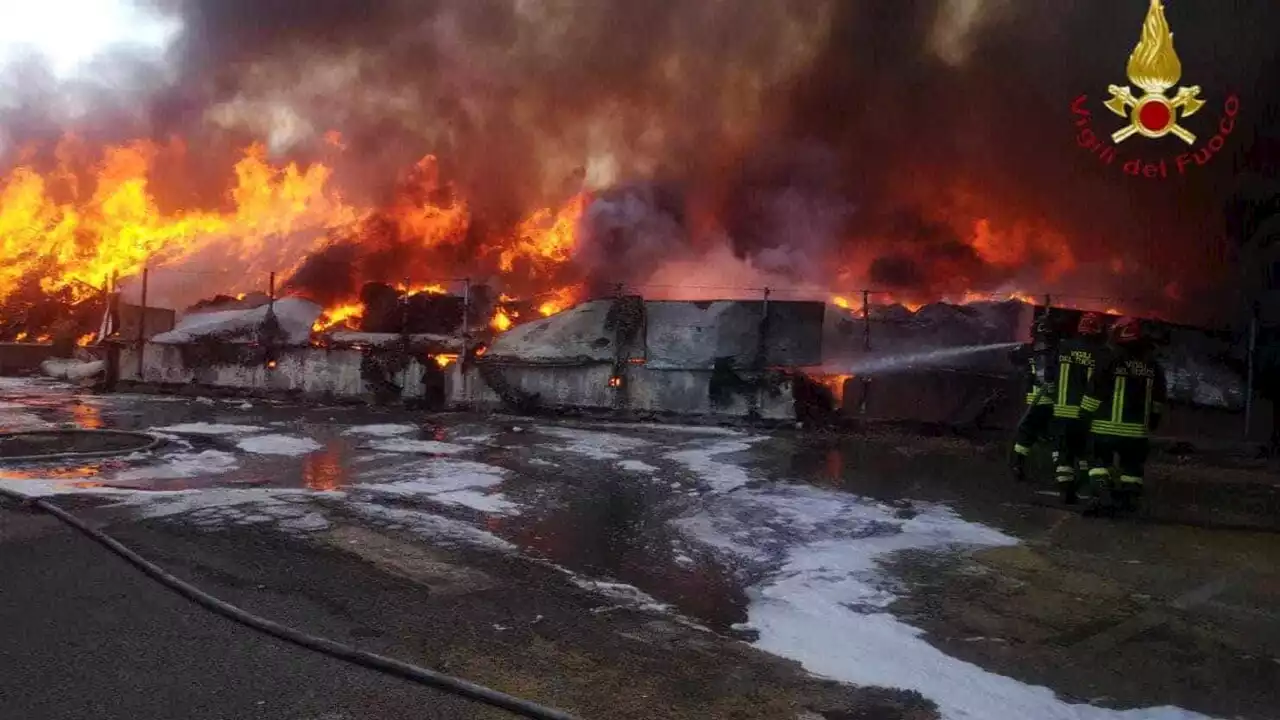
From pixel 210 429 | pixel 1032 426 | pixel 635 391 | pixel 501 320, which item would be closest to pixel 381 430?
pixel 210 429

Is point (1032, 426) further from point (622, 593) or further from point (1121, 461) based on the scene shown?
point (622, 593)

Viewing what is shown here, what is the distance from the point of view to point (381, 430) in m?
10.3

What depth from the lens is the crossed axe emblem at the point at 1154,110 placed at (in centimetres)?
1803

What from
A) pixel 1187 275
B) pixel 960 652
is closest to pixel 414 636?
pixel 960 652

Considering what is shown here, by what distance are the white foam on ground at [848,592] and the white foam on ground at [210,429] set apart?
6.12 m

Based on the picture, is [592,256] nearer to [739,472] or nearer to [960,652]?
[739,472]

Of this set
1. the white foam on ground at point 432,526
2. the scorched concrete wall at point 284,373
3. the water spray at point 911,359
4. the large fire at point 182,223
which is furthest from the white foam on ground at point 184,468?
the large fire at point 182,223

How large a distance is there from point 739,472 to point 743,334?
397 cm

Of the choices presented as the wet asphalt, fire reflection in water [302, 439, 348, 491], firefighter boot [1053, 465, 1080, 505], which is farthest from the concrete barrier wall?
firefighter boot [1053, 465, 1080, 505]

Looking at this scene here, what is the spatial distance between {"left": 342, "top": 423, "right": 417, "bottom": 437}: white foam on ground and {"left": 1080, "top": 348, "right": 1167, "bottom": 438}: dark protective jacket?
7643 mm

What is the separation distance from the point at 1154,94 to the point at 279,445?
18665 mm

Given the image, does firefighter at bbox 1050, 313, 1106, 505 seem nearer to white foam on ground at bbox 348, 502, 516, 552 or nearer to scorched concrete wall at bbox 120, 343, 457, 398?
white foam on ground at bbox 348, 502, 516, 552

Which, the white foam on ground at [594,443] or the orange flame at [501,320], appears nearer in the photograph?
the white foam on ground at [594,443]

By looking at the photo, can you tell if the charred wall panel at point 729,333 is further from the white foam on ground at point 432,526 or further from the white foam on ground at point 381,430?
the white foam on ground at point 432,526
